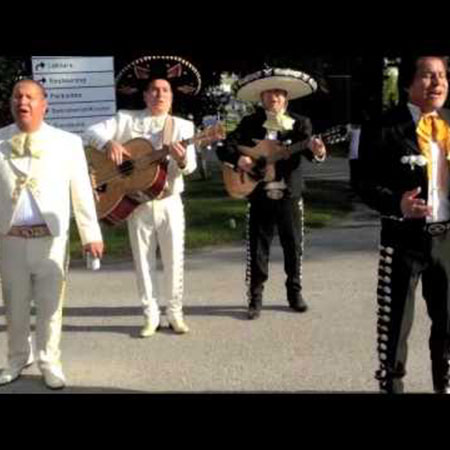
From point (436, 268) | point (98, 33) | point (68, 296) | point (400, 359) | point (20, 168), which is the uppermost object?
point (98, 33)

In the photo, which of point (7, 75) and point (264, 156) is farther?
point (7, 75)

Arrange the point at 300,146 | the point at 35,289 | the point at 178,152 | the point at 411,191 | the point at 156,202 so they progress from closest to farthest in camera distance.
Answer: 1. the point at 411,191
2. the point at 35,289
3. the point at 178,152
4. the point at 156,202
5. the point at 300,146

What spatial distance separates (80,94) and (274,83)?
4.29 meters

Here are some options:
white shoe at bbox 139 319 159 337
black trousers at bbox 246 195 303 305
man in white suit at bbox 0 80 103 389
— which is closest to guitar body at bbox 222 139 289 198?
black trousers at bbox 246 195 303 305

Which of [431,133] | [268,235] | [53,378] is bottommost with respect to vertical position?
[53,378]

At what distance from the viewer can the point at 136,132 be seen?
6.14 m

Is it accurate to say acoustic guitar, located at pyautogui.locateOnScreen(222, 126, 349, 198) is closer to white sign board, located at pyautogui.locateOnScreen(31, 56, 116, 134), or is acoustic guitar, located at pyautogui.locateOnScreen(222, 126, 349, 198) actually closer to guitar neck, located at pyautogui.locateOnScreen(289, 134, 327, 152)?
guitar neck, located at pyautogui.locateOnScreen(289, 134, 327, 152)

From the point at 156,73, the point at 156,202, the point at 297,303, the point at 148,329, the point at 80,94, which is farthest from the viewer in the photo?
the point at 80,94

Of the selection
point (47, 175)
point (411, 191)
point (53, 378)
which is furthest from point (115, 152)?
point (411, 191)

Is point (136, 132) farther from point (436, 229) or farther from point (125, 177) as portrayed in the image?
point (436, 229)
